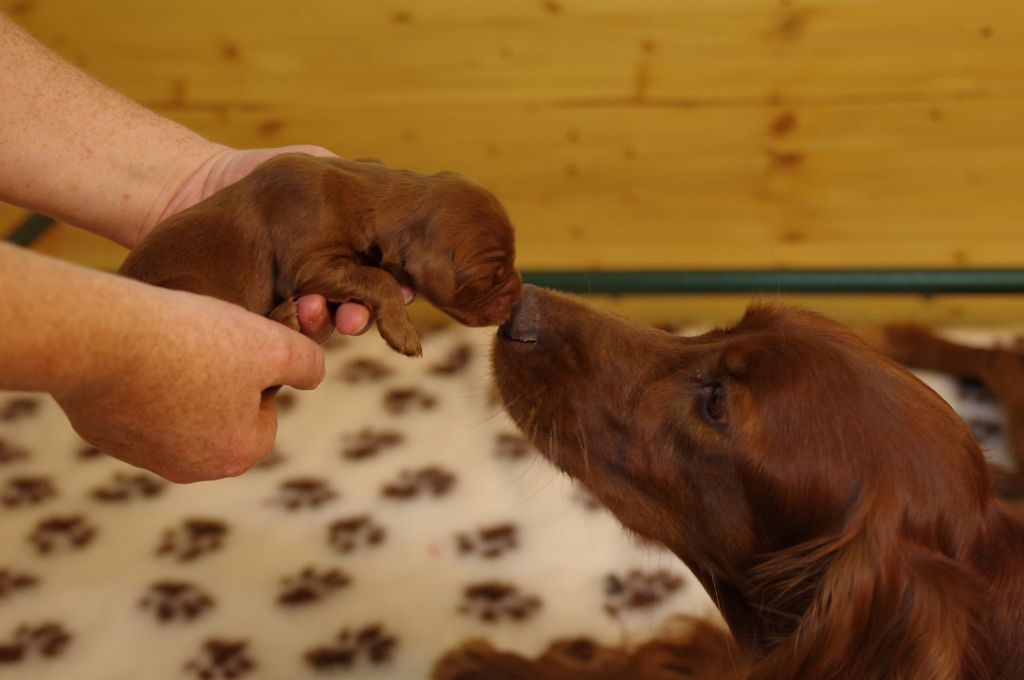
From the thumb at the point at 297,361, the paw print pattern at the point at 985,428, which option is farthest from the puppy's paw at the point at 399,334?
the paw print pattern at the point at 985,428

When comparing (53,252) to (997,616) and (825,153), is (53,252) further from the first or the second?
(997,616)

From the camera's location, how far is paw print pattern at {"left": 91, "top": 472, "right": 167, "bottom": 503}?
2539 mm

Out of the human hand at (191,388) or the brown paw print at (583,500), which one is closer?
the human hand at (191,388)

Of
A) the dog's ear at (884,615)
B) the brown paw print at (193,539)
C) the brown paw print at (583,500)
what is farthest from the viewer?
the brown paw print at (583,500)

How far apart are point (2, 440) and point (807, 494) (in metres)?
2.22

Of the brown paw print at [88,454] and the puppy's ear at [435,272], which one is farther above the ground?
the puppy's ear at [435,272]

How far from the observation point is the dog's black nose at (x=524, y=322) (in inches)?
63.8

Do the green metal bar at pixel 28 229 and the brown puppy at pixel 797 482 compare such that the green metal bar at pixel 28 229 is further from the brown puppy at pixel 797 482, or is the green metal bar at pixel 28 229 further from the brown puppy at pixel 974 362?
the brown puppy at pixel 974 362

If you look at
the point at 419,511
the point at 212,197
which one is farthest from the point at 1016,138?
the point at 212,197

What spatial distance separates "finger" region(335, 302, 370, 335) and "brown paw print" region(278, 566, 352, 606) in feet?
3.11

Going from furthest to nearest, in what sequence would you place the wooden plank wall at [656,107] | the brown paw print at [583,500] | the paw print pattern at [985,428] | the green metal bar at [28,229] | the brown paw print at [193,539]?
1. the green metal bar at [28,229]
2. the wooden plank wall at [656,107]
3. the paw print pattern at [985,428]
4. the brown paw print at [583,500]
5. the brown paw print at [193,539]

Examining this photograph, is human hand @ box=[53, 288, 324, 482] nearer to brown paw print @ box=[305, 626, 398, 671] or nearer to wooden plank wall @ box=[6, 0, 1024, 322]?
brown paw print @ box=[305, 626, 398, 671]

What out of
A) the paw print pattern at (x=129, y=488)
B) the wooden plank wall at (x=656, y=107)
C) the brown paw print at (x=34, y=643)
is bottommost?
the brown paw print at (x=34, y=643)

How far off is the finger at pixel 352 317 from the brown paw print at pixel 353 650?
89cm
